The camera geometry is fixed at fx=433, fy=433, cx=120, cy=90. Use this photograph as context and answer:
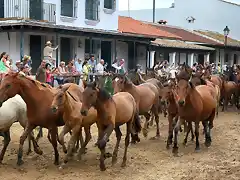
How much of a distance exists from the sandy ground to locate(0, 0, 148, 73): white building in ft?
33.7

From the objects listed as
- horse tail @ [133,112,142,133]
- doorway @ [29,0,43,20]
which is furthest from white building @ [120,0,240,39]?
horse tail @ [133,112,142,133]

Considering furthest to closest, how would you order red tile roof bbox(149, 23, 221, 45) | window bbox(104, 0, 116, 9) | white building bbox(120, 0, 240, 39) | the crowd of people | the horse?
white building bbox(120, 0, 240, 39) → red tile roof bbox(149, 23, 221, 45) → window bbox(104, 0, 116, 9) → the crowd of people → the horse

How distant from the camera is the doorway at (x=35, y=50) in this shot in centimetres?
2288

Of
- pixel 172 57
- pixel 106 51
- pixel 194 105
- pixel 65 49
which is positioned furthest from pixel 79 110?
pixel 172 57

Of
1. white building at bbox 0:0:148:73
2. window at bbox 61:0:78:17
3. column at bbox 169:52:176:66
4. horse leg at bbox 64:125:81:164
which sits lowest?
horse leg at bbox 64:125:81:164

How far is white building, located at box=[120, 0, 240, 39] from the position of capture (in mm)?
51188

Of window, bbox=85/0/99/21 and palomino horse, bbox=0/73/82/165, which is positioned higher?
window, bbox=85/0/99/21

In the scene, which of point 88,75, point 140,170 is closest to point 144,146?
point 140,170

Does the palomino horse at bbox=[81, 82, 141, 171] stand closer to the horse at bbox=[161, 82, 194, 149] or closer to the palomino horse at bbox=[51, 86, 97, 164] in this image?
the palomino horse at bbox=[51, 86, 97, 164]

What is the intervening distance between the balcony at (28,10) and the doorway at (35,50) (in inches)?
41.5

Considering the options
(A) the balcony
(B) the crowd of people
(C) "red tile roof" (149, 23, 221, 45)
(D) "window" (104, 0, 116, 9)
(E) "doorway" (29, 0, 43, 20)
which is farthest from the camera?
(C) "red tile roof" (149, 23, 221, 45)

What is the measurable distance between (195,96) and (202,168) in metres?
2.20

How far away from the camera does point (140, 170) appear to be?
29.5 feet

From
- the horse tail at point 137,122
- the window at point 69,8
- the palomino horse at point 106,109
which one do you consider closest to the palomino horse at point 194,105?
the horse tail at point 137,122
